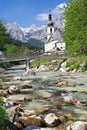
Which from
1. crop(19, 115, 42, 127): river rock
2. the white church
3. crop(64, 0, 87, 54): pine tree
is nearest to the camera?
crop(19, 115, 42, 127): river rock

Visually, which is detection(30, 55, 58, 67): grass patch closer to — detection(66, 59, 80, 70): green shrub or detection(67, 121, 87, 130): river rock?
Result: detection(66, 59, 80, 70): green shrub

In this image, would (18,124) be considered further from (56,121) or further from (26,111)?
(26,111)

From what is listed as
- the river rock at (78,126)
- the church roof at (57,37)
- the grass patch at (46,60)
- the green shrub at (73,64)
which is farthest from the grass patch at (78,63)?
the church roof at (57,37)

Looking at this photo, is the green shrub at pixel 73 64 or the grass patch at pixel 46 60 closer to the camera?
the green shrub at pixel 73 64

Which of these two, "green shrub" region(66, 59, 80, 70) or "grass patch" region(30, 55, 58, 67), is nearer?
"green shrub" region(66, 59, 80, 70)

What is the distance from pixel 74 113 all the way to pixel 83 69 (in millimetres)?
37383

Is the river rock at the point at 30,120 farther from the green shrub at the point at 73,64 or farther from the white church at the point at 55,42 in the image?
the white church at the point at 55,42

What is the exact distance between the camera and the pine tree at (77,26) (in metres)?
59.3

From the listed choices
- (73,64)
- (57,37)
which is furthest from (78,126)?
(57,37)

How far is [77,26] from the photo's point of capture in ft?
199

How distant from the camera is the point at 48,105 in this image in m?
24.9

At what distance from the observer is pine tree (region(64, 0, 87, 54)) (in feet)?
195

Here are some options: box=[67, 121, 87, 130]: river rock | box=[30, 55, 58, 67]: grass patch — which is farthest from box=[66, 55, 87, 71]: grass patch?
box=[67, 121, 87, 130]: river rock

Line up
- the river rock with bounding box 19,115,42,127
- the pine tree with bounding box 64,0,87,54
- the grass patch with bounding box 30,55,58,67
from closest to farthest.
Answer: the river rock with bounding box 19,115,42,127, the pine tree with bounding box 64,0,87,54, the grass patch with bounding box 30,55,58,67
